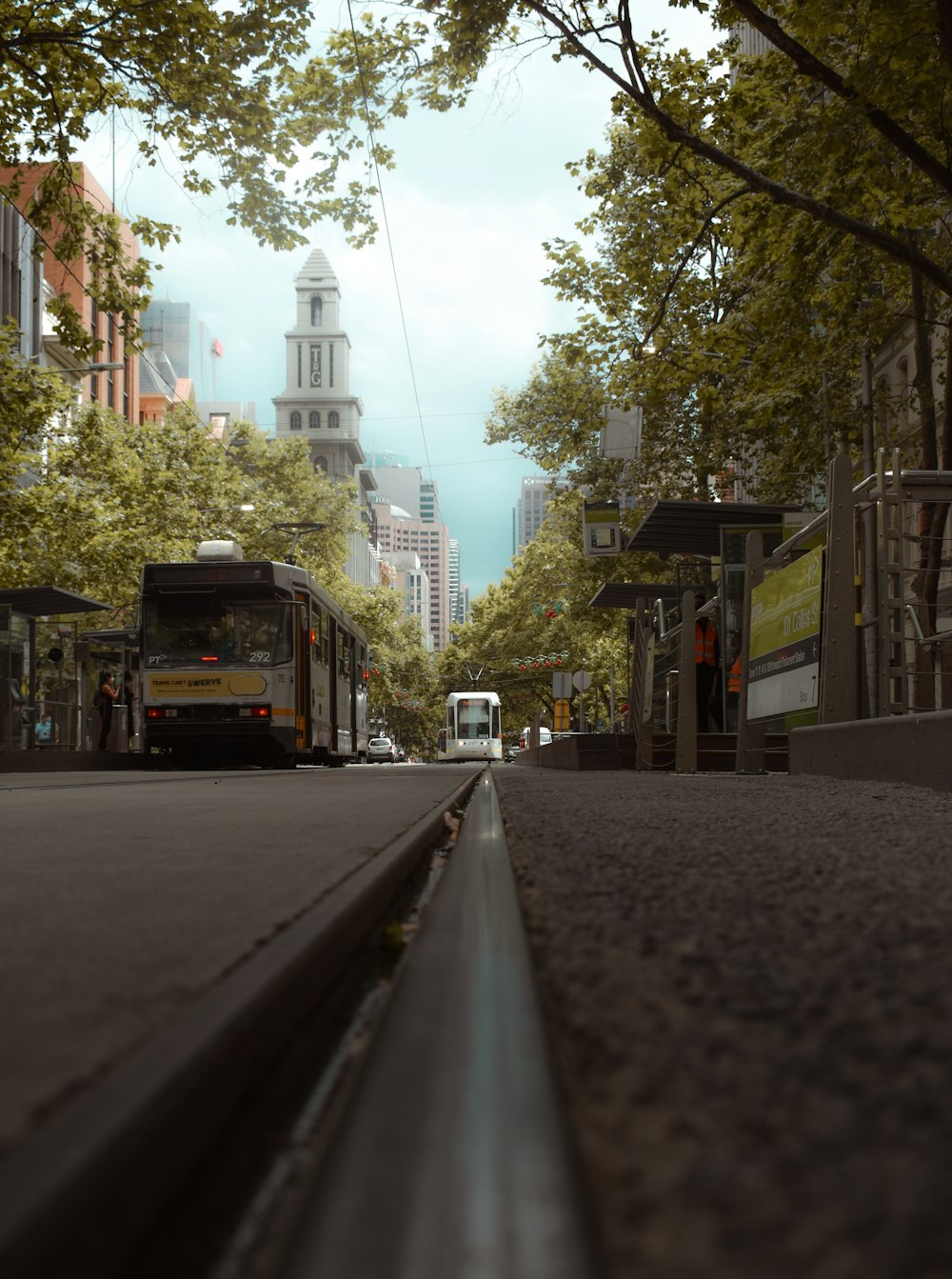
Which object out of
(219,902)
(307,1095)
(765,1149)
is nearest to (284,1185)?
(307,1095)

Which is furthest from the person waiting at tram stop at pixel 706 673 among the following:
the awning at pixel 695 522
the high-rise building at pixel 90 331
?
the high-rise building at pixel 90 331

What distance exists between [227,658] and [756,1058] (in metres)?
19.3

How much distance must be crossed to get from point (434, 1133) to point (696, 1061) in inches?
13.7

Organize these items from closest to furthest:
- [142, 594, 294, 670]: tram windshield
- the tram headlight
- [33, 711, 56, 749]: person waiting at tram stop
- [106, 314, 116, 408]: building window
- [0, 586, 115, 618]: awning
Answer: the tram headlight
[142, 594, 294, 670]: tram windshield
[0, 586, 115, 618]: awning
[33, 711, 56, 749]: person waiting at tram stop
[106, 314, 116, 408]: building window

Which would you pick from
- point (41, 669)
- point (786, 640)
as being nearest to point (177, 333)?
point (41, 669)

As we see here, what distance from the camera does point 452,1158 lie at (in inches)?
45.4

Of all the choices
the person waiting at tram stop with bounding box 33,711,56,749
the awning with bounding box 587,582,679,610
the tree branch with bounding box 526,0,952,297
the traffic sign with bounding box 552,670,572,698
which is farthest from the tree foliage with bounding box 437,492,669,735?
the tree branch with bounding box 526,0,952,297

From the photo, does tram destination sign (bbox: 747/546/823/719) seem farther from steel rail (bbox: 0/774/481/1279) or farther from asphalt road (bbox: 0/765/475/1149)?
steel rail (bbox: 0/774/481/1279)

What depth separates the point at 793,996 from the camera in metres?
1.79

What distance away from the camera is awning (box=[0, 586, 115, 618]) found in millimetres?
21062

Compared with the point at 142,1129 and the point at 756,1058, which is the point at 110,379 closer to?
the point at 756,1058

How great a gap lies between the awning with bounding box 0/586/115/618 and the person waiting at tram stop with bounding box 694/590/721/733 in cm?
1040

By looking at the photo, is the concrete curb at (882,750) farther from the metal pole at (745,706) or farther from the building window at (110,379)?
the building window at (110,379)

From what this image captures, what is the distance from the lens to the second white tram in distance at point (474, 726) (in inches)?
2282
